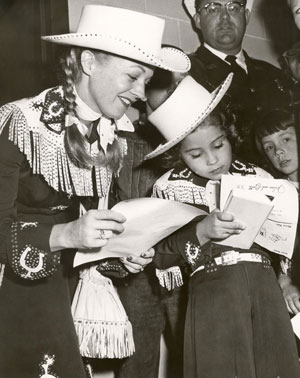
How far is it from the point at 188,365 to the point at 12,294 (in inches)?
23.1

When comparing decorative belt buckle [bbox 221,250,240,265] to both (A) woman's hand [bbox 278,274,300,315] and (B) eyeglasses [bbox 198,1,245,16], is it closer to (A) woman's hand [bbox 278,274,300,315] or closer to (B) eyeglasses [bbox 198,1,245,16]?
(A) woman's hand [bbox 278,274,300,315]

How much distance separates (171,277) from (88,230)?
572 mm

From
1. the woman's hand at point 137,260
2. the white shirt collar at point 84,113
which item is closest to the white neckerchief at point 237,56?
the white shirt collar at point 84,113

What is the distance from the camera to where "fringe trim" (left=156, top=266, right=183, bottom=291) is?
5.43 ft

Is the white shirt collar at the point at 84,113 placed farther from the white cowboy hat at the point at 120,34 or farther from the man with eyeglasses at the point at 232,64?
the man with eyeglasses at the point at 232,64

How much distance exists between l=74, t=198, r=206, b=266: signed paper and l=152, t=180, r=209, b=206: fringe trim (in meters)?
0.29

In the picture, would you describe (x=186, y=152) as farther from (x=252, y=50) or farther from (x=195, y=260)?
(x=252, y=50)

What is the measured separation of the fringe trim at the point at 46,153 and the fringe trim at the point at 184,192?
351 mm

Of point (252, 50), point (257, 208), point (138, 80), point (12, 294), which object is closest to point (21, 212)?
point (12, 294)

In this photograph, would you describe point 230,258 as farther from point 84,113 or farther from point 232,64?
point 232,64

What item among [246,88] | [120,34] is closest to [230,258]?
[120,34]

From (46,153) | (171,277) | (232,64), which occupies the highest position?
(232,64)

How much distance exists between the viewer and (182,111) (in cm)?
172

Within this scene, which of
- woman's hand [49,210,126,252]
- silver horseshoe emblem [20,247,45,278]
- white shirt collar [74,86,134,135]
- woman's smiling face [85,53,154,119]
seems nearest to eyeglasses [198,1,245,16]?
woman's smiling face [85,53,154,119]
